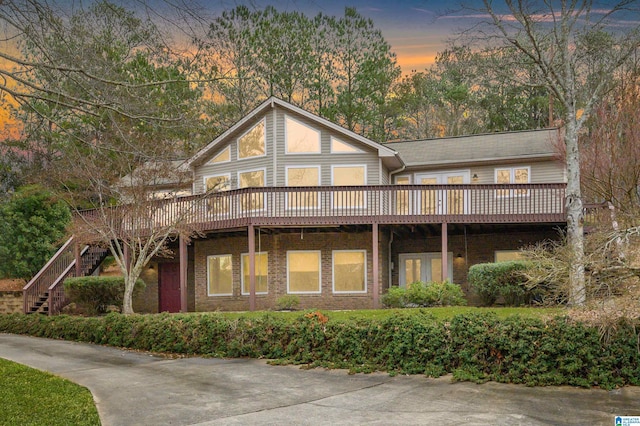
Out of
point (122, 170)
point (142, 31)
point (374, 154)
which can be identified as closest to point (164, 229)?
point (122, 170)

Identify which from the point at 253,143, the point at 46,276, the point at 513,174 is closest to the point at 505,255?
the point at 513,174

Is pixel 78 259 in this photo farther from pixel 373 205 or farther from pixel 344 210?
pixel 373 205

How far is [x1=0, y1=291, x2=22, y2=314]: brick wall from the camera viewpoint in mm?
24531

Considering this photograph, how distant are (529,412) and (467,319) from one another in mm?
2918

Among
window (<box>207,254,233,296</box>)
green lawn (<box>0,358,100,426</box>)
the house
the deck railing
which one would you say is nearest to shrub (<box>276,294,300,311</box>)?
the house

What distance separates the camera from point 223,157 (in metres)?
24.1

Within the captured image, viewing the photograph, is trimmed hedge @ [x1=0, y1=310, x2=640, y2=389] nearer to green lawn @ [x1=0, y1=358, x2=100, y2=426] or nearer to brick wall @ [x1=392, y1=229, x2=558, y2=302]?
green lawn @ [x1=0, y1=358, x2=100, y2=426]

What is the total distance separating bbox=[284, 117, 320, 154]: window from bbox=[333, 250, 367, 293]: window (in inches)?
154

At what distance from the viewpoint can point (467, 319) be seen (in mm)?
11453

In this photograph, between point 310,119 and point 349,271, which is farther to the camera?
point 310,119

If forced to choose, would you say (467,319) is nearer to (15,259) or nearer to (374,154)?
(374,154)

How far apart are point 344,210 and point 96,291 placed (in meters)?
8.62

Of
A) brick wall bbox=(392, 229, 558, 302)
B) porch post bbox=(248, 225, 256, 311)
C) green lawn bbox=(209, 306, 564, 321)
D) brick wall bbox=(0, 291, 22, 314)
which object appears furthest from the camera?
brick wall bbox=(0, 291, 22, 314)

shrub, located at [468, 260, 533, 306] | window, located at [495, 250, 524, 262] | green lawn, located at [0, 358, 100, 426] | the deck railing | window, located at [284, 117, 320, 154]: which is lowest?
green lawn, located at [0, 358, 100, 426]
